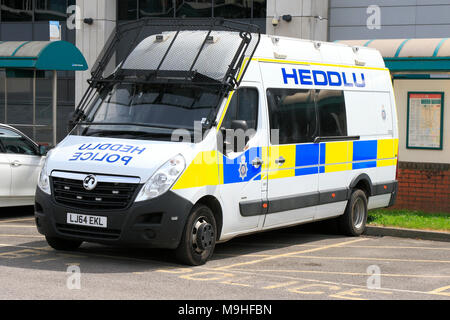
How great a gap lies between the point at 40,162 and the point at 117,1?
14.9 metres

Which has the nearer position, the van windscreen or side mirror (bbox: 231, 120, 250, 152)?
side mirror (bbox: 231, 120, 250, 152)

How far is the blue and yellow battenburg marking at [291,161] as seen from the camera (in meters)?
9.27

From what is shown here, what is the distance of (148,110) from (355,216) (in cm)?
404

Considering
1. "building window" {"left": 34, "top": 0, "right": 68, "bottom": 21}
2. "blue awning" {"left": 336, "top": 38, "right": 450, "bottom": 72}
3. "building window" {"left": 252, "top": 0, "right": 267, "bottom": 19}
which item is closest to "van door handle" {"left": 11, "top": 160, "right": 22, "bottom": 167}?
"blue awning" {"left": 336, "top": 38, "right": 450, "bottom": 72}

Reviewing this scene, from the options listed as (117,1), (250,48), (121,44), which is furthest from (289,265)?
(117,1)

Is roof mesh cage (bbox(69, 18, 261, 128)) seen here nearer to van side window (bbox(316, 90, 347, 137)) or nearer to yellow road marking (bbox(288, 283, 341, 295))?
van side window (bbox(316, 90, 347, 137))

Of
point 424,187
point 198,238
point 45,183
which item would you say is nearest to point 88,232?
point 45,183

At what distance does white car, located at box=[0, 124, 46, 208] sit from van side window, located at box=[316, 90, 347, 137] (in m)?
4.55

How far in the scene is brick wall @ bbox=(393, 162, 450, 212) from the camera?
14.5 meters

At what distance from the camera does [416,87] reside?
1458cm

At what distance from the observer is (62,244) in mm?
9977

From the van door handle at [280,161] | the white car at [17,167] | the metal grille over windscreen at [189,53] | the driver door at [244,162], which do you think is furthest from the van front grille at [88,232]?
the white car at [17,167]

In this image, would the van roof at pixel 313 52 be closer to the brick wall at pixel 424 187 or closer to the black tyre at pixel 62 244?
the brick wall at pixel 424 187

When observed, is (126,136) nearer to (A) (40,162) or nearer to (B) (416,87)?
(A) (40,162)
